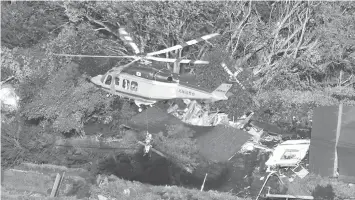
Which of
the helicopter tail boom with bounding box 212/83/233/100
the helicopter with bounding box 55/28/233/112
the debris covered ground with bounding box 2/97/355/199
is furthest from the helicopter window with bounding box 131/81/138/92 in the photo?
the helicopter tail boom with bounding box 212/83/233/100

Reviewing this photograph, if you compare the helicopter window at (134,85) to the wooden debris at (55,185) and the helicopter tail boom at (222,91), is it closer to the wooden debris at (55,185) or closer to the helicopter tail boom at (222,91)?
the helicopter tail boom at (222,91)

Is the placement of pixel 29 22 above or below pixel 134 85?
above

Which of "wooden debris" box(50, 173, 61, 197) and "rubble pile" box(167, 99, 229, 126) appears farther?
"rubble pile" box(167, 99, 229, 126)

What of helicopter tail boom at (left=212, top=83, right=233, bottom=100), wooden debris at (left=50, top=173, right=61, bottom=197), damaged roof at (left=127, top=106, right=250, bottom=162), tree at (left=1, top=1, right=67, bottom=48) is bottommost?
wooden debris at (left=50, top=173, right=61, bottom=197)

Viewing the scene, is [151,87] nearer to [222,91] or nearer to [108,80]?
[108,80]

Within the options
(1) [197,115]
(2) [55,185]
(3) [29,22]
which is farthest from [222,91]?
(3) [29,22]

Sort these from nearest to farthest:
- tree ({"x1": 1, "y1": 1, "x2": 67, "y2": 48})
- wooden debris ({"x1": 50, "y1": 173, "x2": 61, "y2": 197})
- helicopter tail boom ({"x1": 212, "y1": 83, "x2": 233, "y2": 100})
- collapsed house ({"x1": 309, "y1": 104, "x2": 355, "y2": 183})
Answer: wooden debris ({"x1": 50, "y1": 173, "x2": 61, "y2": 197}), collapsed house ({"x1": 309, "y1": 104, "x2": 355, "y2": 183}), helicopter tail boom ({"x1": 212, "y1": 83, "x2": 233, "y2": 100}), tree ({"x1": 1, "y1": 1, "x2": 67, "y2": 48})

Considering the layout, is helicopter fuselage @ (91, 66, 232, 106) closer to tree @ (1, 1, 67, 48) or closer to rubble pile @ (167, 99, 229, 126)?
rubble pile @ (167, 99, 229, 126)
